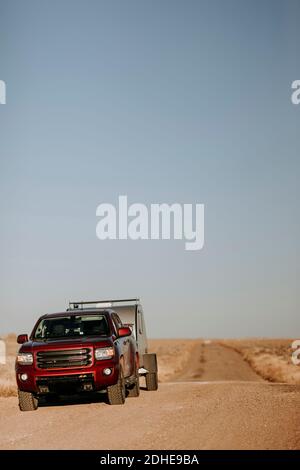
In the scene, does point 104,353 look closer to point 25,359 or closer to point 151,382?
point 25,359

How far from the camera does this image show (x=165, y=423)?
38.5 ft

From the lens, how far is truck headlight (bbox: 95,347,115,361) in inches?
589

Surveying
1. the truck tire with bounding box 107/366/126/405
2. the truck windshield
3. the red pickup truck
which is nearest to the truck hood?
the red pickup truck

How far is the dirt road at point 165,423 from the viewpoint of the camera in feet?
31.7

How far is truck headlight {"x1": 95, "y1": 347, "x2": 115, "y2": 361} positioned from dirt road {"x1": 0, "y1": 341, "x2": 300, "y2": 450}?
3.24 ft

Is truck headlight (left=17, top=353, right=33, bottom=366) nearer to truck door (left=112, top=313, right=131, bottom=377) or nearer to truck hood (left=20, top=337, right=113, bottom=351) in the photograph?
truck hood (left=20, top=337, right=113, bottom=351)

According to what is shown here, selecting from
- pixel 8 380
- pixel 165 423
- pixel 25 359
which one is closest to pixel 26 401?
pixel 25 359

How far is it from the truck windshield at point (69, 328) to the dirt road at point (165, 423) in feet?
4.91

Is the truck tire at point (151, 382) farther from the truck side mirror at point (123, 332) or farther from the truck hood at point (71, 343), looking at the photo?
the truck hood at point (71, 343)

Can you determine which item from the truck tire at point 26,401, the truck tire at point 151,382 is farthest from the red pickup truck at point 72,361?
the truck tire at point 151,382

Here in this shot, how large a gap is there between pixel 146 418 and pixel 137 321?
9791 mm

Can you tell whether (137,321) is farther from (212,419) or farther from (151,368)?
(212,419)
